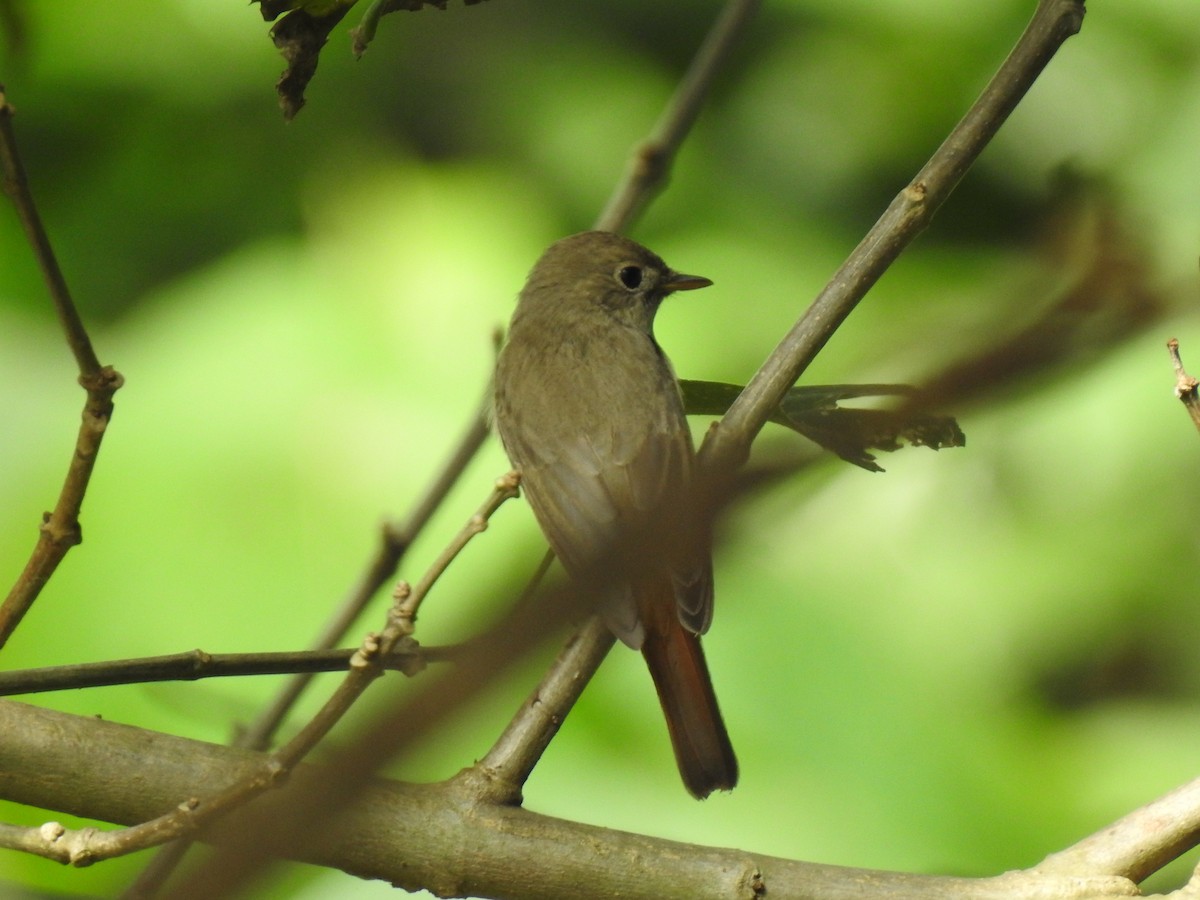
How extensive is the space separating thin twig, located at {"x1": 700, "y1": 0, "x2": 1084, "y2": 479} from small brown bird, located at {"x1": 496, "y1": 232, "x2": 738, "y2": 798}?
135 mm

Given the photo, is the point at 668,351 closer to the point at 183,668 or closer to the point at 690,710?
the point at 690,710

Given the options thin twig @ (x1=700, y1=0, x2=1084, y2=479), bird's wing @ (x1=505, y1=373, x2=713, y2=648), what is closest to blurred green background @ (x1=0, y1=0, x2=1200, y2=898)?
bird's wing @ (x1=505, y1=373, x2=713, y2=648)

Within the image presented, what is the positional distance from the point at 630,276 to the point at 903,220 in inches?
42.1

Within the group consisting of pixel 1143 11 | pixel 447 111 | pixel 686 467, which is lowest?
pixel 686 467

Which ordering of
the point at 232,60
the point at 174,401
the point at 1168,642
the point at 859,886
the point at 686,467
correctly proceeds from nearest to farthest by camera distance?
the point at 859,886, the point at 686,467, the point at 1168,642, the point at 174,401, the point at 232,60

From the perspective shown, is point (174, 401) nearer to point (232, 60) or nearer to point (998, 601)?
point (232, 60)

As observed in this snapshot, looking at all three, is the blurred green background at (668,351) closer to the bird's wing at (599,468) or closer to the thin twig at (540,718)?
the bird's wing at (599,468)

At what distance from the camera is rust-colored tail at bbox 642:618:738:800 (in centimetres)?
151

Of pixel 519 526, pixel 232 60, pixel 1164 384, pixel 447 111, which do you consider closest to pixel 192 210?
pixel 232 60

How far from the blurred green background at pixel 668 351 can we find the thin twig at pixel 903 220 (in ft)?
2.97

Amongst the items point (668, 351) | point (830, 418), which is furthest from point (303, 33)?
point (668, 351)

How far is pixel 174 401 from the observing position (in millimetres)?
2676

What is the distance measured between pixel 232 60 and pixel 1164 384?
6.73 feet

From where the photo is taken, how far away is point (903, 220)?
1.22m
